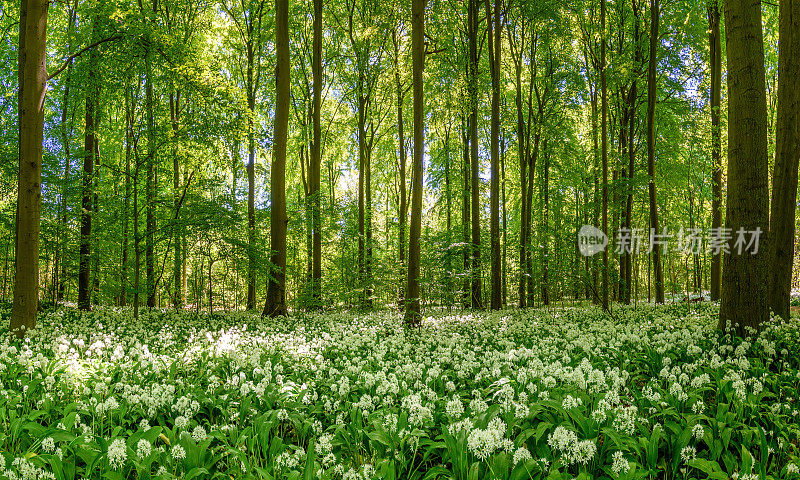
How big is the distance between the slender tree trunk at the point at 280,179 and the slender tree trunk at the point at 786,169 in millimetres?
11532

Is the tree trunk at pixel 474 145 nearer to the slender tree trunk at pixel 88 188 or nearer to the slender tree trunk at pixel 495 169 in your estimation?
the slender tree trunk at pixel 495 169

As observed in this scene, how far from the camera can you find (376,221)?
3259 centimetres

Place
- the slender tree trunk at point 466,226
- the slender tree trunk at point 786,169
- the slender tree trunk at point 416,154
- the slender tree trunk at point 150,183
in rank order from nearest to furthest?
the slender tree trunk at point 786,169 → the slender tree trunk at point 150,183 → the slender tree trunk at point 416,154 → the slender tree trunk at point 466,226

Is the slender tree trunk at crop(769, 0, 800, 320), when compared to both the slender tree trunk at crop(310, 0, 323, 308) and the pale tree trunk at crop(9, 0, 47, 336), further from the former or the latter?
the pale tree trunk at crop(9, 0, 47, 336)

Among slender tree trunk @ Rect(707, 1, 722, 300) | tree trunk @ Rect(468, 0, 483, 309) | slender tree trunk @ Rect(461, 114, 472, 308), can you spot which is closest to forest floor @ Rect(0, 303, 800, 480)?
slender tree trunk @ Rect(461, 114, 472, 308)

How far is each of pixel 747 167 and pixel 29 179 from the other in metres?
12.3

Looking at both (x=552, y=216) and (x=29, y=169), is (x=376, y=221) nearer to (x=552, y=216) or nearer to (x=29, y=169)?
(x=552, y=216)

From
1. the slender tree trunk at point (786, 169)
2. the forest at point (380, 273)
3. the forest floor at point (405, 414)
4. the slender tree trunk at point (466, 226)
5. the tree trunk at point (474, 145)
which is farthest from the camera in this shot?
the tree trunk at point (474, 145)

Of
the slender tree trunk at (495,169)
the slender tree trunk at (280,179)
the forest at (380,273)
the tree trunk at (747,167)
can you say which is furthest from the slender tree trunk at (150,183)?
the tree trunk at (747,167)

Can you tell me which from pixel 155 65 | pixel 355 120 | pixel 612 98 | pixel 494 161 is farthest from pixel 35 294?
pixel 612 98

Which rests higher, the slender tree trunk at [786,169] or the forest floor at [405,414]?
the slender tree trunk at [786,169]

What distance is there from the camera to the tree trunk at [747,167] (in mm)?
6527

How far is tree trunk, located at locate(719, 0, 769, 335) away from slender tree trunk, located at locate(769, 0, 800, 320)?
5.02 ft

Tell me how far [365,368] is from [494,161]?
1120cm
